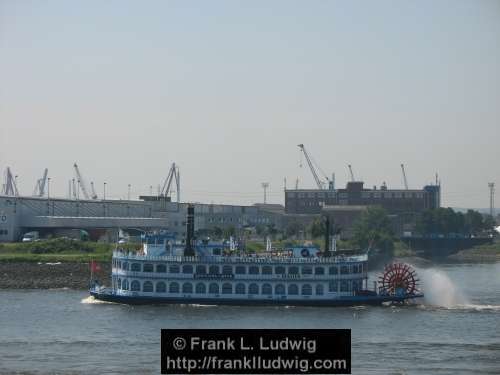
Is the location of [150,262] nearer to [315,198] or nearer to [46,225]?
[46,225]

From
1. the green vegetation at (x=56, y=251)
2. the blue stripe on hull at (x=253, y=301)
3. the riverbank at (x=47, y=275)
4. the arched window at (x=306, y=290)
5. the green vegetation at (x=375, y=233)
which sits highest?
the green vegetation at (x=375, y=233)

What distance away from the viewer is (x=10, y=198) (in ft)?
277

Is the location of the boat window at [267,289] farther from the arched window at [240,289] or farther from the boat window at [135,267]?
the boat window at [135,267]

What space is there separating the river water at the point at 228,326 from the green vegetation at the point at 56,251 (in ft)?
38.8

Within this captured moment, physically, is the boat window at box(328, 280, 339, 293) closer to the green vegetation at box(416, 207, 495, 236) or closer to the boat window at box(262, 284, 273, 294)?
the boat window at box(262, 284, 273, 294)

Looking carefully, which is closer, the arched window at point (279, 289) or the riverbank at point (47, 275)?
the arched window at point (279, 289)

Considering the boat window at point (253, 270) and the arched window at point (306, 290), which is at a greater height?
the boat window at point (253, 270)

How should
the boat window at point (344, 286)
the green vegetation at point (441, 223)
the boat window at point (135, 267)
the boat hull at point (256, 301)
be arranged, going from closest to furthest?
1. the boat hull at point (256, 301)
2. the boat window at point (344, 286)
3. the boat window at point (135, 267)
4. the green vegetation at point (441, 223)

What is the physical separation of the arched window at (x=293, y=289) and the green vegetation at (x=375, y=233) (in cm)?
3671

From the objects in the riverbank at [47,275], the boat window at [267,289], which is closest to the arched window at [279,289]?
the boat window at [267,289]

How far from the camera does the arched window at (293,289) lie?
5253cm

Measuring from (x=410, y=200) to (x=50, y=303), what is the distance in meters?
86.1

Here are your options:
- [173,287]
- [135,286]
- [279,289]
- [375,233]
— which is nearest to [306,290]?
[279,289]

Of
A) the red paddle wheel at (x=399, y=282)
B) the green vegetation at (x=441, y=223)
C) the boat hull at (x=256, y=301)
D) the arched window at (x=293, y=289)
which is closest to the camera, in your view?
the boat hull at (x=256, y=301)
